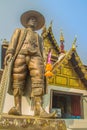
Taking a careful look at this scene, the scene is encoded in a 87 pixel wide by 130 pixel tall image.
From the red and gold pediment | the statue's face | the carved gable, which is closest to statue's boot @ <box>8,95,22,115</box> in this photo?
the statue's face

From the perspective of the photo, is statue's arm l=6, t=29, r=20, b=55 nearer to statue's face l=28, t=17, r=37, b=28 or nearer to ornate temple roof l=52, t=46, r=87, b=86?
statue's face l=28, t=17, r=37, b=28

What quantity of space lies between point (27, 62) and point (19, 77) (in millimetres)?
243

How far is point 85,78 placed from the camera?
1010cm

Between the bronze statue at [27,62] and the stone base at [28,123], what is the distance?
0.11 metres

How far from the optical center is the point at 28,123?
242 centimetres

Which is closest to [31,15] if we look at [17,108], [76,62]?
[17,108]

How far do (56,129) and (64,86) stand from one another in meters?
7.17

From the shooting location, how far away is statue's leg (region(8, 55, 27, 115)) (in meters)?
2.91

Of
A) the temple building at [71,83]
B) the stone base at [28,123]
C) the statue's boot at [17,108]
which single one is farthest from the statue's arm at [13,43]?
the temple building at [71,83]

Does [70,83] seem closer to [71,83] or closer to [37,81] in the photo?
[71,83]

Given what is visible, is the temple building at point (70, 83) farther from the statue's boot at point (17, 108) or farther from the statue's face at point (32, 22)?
the statue's boot at point (17, 108)

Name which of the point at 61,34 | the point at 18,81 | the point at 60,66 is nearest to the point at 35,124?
the point at 18,81

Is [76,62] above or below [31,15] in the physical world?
above

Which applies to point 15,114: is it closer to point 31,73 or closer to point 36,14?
point 31,73
